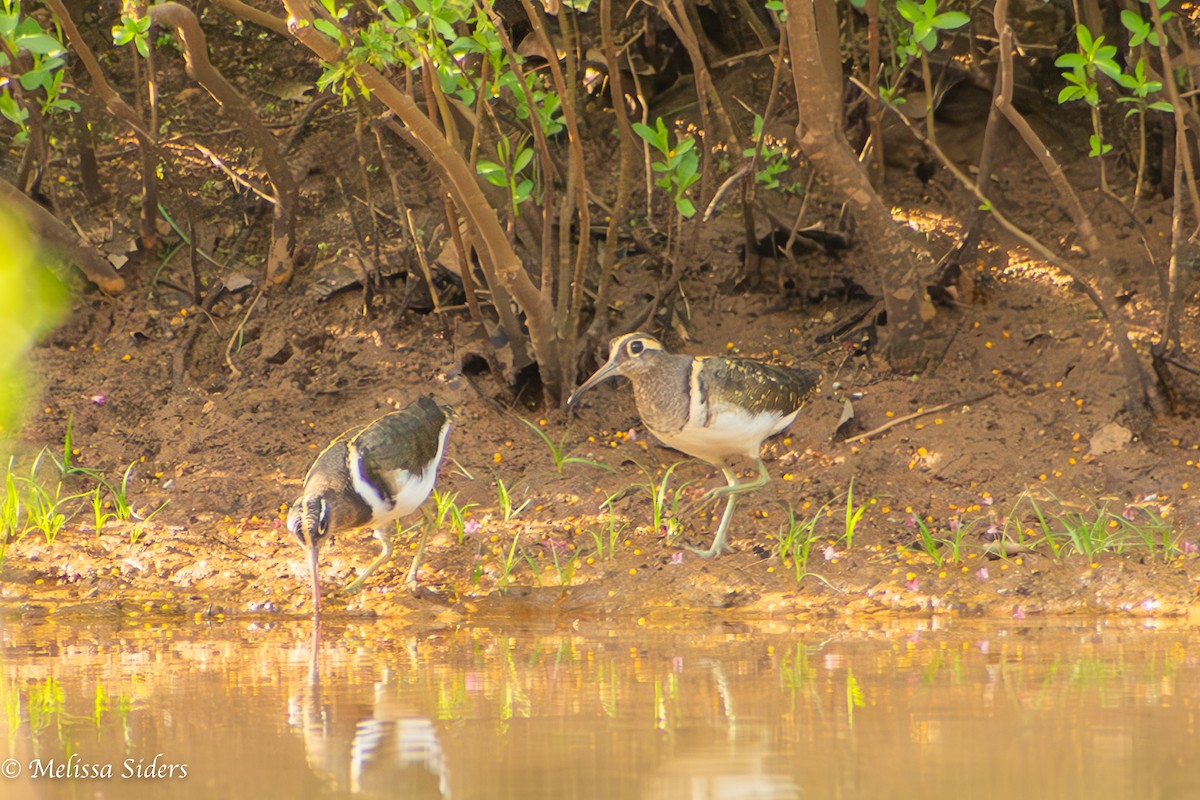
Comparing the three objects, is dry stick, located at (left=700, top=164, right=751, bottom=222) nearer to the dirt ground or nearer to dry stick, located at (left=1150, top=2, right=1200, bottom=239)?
the dirt ground

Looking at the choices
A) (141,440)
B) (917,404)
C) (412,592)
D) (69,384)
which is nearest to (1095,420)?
(917,404)

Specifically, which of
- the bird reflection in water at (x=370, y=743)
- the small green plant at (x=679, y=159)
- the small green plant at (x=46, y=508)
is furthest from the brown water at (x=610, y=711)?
the small green plant at (x=679, y=159)

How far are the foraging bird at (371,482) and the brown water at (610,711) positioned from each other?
0.43 meters

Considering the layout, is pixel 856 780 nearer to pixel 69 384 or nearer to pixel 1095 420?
pixel 1095 420

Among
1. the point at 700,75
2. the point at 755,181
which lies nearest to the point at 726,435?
the point at 700,75

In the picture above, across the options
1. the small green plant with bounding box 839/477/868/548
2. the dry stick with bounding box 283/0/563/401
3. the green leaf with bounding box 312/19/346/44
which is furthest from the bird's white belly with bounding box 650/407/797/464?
the green leaf with bounding box 312/19/346/44

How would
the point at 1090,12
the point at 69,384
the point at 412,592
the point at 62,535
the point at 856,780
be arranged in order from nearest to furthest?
the point at 856,780
the point at 412,592
the point at 62,535
the point at 1090,12
the point at 69,384

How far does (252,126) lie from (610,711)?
14.1ft

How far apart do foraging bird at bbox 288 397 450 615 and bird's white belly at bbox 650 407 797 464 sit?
1007mm

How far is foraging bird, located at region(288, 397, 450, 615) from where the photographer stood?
5.72 meters

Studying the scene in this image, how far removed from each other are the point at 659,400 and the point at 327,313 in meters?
2.53

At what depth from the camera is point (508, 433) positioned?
23.9 feet

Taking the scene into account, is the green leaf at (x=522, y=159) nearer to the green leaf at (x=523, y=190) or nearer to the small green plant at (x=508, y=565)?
the green leaf at (x=523, y=190)

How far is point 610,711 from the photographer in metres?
4.21
